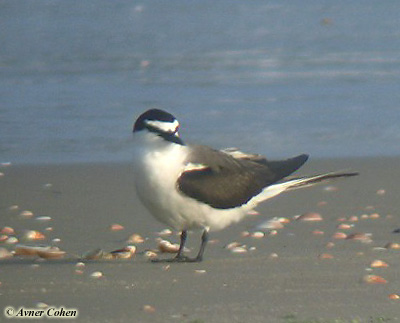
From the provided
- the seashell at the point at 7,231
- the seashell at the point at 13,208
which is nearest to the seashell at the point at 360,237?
the seashell at the point at 7,231

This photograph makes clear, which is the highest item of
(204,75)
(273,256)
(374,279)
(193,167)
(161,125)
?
(161,125)

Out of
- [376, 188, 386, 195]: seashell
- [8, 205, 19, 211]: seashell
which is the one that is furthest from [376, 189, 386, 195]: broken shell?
[8, 205, 19, 211]: seashell

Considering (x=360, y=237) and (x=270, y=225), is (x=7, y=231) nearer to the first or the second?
(x=270, y=225)

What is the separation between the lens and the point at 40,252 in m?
6.79

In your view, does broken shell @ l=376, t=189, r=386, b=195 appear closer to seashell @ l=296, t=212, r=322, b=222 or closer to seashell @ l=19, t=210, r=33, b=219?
seashell @ l=296, t=212, r=322, b=222

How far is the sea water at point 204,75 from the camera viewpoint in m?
10.9

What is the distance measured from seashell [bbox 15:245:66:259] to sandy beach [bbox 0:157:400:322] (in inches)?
2.5

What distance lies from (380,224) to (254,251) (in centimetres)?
114

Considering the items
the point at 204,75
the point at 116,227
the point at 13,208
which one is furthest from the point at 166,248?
the point at 204,75

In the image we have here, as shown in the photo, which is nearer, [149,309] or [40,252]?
[149,309]

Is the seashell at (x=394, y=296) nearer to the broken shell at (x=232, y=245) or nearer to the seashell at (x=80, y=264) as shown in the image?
the broken shell at (x=232, y=245)

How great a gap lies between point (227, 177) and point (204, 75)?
7196mm

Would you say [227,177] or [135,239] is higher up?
[227,177]

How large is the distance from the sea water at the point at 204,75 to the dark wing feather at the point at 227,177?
285cm
